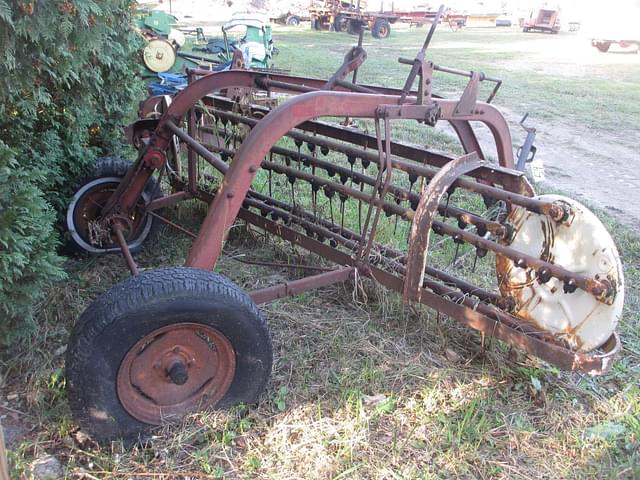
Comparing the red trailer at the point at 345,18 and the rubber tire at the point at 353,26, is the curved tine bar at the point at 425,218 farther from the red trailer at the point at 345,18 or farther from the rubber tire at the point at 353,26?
the rubber tire at the point at 353,26

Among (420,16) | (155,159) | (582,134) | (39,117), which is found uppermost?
(39,117)

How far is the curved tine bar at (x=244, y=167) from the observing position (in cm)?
224

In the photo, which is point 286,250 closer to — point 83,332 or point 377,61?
point 83,332

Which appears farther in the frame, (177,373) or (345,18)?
(345,18)

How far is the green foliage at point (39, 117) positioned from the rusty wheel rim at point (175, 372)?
0.65m

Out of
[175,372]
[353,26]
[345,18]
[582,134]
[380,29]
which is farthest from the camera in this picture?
[345,18]

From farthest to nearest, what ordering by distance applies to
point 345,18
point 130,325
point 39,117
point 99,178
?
point 345,18 → point 99,178 → point 39,117 → point 130,325

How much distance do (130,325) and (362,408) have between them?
1.05 m

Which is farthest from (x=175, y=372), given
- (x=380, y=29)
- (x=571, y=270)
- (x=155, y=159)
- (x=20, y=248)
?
(x=380, y=29)

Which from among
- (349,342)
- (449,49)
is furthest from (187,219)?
(449,49)

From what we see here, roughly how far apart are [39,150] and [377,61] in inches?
559

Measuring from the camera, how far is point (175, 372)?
6.98 feet

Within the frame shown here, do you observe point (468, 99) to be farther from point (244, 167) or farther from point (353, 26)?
point (353, 26)

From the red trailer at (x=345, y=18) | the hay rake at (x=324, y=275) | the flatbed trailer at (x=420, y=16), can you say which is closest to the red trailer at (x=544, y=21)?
the flatbed trailer at (x=420, y=16)
